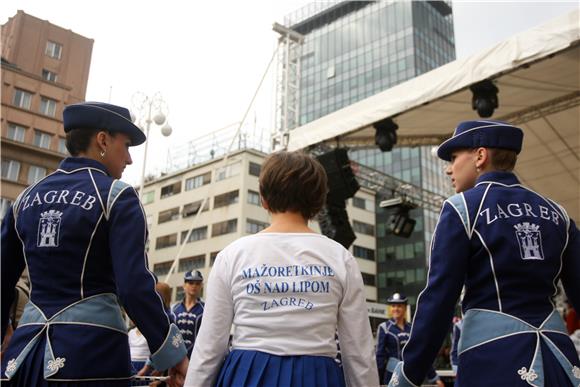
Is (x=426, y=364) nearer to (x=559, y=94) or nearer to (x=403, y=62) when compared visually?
(x=559, y=94)

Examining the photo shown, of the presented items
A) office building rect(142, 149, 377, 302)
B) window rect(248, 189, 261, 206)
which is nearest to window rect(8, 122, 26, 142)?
office building rect(142, 149, 377, 302)

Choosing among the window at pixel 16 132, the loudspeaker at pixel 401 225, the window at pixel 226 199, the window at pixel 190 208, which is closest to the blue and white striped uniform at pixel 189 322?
the loudspeaker at pixel 401 225

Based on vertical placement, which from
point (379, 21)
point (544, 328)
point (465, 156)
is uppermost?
point (379, 21)

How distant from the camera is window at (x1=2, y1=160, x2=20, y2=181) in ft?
114

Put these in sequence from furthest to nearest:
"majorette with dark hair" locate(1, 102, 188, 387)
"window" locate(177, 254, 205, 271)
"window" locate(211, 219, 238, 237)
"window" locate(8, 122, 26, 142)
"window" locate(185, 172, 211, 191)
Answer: "window" locate(185, 172, 211, 191) → "window" locate(177, 254, 205, 271) → "window" locate(211, 219, 238, 237) → "window" locate(8, 122, 26, 142) → "majorette with dark hair" locate(1, 102, 188, 387)

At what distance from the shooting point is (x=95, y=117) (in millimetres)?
2660

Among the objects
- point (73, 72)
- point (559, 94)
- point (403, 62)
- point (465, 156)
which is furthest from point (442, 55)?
point (465, 156)

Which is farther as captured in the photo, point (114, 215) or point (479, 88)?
point (479, 88)

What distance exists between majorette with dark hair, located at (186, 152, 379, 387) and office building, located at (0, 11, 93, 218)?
35.0m

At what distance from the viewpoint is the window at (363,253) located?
55.2 metres

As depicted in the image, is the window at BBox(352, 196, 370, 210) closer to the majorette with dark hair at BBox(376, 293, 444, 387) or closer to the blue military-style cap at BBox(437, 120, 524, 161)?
the majorette with dark hair at BBox(376, 293, 444, 387)

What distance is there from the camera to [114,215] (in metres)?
2.41

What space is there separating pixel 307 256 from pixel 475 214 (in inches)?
34.4

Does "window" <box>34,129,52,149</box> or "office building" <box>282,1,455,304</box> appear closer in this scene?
"window" <box>34,129,52,149</box>
